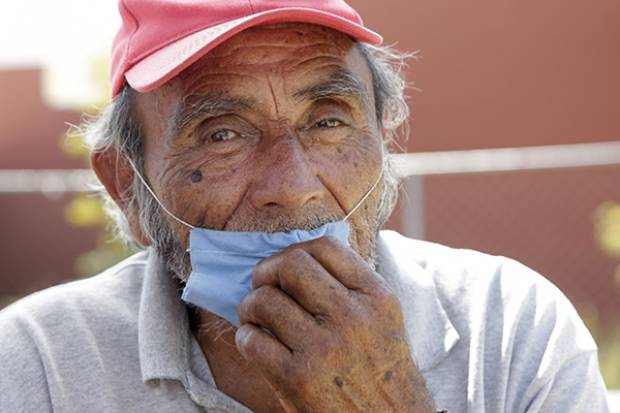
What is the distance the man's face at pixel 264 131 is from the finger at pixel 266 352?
374 mm

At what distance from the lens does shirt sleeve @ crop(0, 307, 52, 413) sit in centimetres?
237

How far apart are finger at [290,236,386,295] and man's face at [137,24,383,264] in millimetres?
311

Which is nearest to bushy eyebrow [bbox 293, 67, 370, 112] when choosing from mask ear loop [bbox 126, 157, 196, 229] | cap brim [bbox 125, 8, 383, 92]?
cap brim [bbox 125, 8, 383, 92]

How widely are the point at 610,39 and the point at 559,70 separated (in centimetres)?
52

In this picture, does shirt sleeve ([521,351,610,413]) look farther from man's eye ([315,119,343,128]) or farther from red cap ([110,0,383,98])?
red cap ([110,0,383,98])

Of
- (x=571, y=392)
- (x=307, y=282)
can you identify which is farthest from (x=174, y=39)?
(x=571, y=392)

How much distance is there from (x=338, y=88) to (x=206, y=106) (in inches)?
12.5

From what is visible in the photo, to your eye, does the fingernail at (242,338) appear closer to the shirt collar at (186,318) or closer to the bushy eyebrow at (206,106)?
the shirt collar at (186,318)

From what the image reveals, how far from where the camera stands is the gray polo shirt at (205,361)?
94.7 inches

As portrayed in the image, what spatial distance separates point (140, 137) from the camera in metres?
2.66

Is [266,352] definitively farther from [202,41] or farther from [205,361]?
[202,41]

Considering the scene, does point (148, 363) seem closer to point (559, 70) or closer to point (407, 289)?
point (407, 289)

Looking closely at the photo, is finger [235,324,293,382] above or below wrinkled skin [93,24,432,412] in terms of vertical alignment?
below

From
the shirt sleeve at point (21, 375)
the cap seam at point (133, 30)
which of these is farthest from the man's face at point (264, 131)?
the shirt sleeve at point (21, 375)
